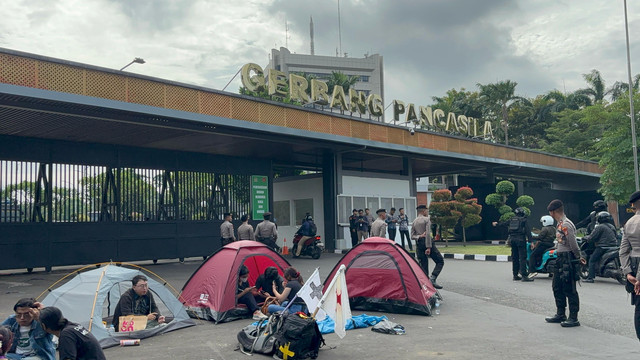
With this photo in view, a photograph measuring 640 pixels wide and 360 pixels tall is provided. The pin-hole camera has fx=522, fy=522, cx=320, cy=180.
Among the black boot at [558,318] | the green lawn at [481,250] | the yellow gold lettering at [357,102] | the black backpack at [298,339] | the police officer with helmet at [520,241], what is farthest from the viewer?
the yellow gold lettering at [357,102]

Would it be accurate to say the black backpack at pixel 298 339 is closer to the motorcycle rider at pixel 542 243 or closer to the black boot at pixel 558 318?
the black boot at pixel 558 318

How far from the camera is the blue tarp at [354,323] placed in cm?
732

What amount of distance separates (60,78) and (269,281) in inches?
266

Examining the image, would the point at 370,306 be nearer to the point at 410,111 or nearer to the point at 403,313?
the point at 403,313

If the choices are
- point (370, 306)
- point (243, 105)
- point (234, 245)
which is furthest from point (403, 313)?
point (243, 105)

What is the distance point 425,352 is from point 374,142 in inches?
536

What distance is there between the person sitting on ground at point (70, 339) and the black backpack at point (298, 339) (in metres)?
2.11

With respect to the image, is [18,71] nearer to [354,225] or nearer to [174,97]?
[174,97]

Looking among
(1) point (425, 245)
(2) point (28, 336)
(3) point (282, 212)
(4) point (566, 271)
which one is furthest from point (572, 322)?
(3) point (282, 212)

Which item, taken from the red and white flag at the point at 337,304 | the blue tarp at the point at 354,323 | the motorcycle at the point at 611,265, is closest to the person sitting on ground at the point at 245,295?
the blue tarp at the point at 354,323

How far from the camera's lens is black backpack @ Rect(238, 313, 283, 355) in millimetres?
6188

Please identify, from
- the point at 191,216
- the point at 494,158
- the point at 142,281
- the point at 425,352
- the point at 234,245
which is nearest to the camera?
the point at 425,352

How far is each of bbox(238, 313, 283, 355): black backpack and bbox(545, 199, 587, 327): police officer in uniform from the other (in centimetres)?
404

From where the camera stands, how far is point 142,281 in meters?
7.32
